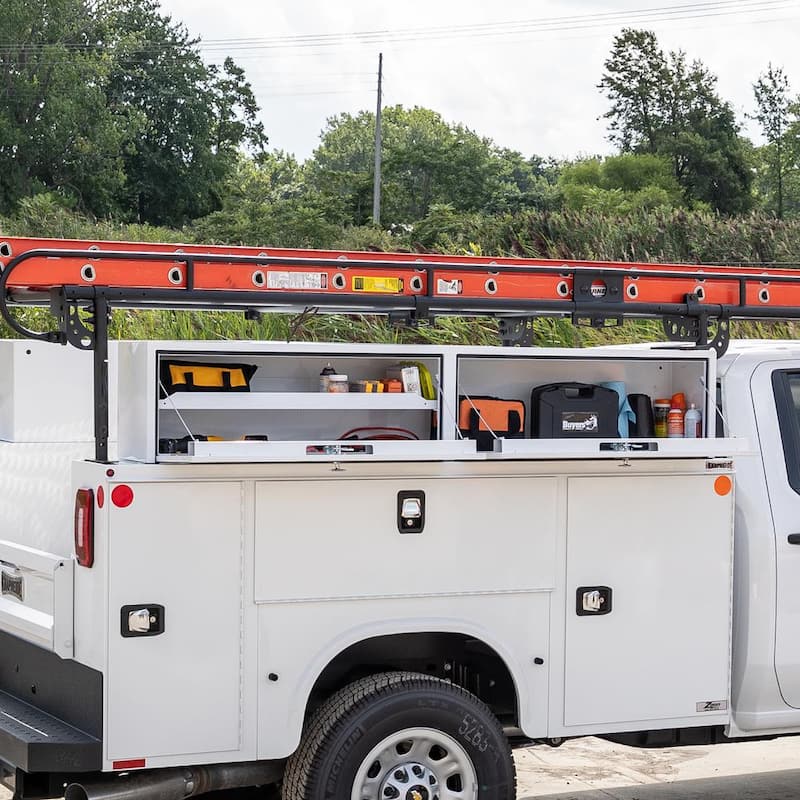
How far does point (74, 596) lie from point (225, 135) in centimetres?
6802

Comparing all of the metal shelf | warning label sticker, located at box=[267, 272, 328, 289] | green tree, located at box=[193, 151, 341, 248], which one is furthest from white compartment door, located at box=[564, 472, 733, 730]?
green tree, located at box=[193, 151, 341, 248]

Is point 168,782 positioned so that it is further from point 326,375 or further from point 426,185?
point 426,185

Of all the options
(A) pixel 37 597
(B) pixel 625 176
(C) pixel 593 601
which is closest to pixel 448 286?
(C) pixel 593 601

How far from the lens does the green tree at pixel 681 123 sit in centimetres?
6150

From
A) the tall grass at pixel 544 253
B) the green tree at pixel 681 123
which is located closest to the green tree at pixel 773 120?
the green tree at pixel 681 123

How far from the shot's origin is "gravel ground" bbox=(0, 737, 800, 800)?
6.05 meters

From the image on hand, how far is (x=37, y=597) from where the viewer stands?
184 inches

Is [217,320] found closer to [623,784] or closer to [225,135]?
[623,784]

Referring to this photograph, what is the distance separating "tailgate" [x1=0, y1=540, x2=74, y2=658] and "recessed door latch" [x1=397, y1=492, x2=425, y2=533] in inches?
44.1

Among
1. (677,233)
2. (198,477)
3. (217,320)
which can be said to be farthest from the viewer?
(677,233)

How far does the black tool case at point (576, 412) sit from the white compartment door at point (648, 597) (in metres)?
0.22

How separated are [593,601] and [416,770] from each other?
2.94 feet

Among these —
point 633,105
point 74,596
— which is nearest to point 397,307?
point 74,596

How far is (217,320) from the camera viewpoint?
474 inches
